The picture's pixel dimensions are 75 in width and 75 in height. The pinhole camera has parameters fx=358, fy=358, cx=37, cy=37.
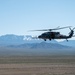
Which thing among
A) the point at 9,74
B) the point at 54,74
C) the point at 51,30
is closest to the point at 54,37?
the point at 51,30

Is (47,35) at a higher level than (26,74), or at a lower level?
higher

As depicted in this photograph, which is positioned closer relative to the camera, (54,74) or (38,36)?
(38,36)

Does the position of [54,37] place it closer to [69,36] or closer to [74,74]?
[69,36]

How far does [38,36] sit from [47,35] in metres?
2.41

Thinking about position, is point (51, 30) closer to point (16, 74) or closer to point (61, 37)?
point (61, 37)

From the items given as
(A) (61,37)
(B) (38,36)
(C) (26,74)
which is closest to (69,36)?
(A) (61,37)

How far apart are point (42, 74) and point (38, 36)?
13.9 metres

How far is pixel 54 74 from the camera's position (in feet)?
337

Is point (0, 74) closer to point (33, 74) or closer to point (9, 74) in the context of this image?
point (9, 74)

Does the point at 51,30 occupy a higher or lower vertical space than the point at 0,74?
Result: higher

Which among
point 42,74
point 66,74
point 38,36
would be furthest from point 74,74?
point 38,36

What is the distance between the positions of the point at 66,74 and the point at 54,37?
12490 millimetres

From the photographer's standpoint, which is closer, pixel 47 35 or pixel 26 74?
pixel 47 35

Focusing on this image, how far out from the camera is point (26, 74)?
4136 inches
